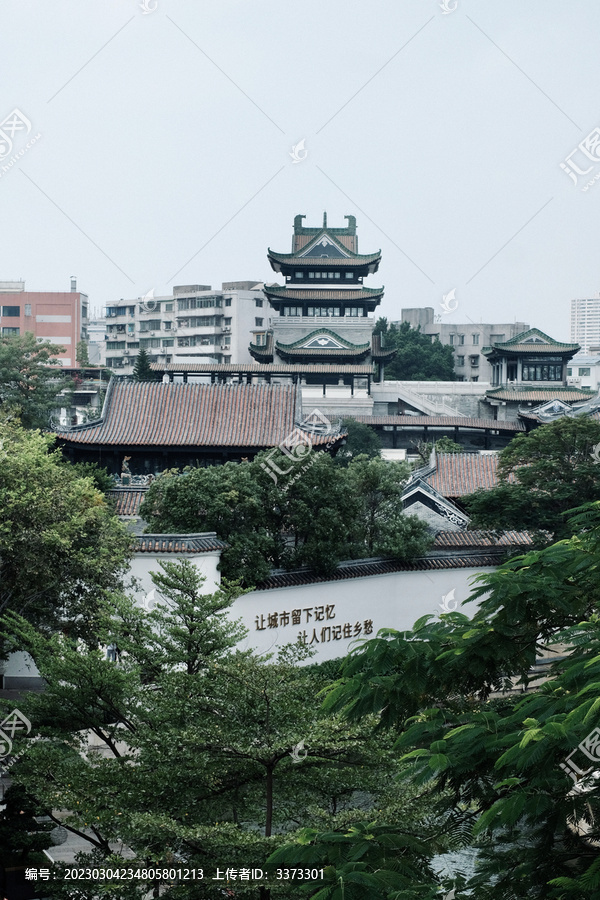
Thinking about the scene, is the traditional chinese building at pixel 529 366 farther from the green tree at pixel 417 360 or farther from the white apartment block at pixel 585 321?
the white apartment block at pixel 585 321

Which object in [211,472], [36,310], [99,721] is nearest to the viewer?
[99,721]

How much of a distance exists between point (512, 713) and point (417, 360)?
6318 cm

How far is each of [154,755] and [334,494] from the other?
35.8ft

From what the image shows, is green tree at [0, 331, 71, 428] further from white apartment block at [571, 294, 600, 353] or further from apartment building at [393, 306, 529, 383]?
white apartment block at [571, 294, 600, 353]

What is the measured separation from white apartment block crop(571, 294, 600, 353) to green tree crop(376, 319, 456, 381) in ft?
322

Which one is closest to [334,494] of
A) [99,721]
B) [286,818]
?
[99,721]

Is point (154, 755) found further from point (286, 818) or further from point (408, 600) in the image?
point (408, 600)

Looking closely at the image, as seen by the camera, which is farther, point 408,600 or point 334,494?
point 408,600

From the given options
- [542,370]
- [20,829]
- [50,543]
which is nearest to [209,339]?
[542,370]

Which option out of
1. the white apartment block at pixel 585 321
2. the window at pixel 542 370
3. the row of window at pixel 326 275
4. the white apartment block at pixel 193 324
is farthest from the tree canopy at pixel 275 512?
the white apartment block at pixel 585 321

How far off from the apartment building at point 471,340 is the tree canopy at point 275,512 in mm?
53900

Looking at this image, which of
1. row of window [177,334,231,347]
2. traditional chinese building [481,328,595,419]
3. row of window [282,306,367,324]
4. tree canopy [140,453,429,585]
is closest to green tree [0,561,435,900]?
tree canopy [140,453,429,585]

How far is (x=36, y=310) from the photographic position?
67625 mm

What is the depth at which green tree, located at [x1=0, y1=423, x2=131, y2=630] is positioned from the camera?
48.9 ft
